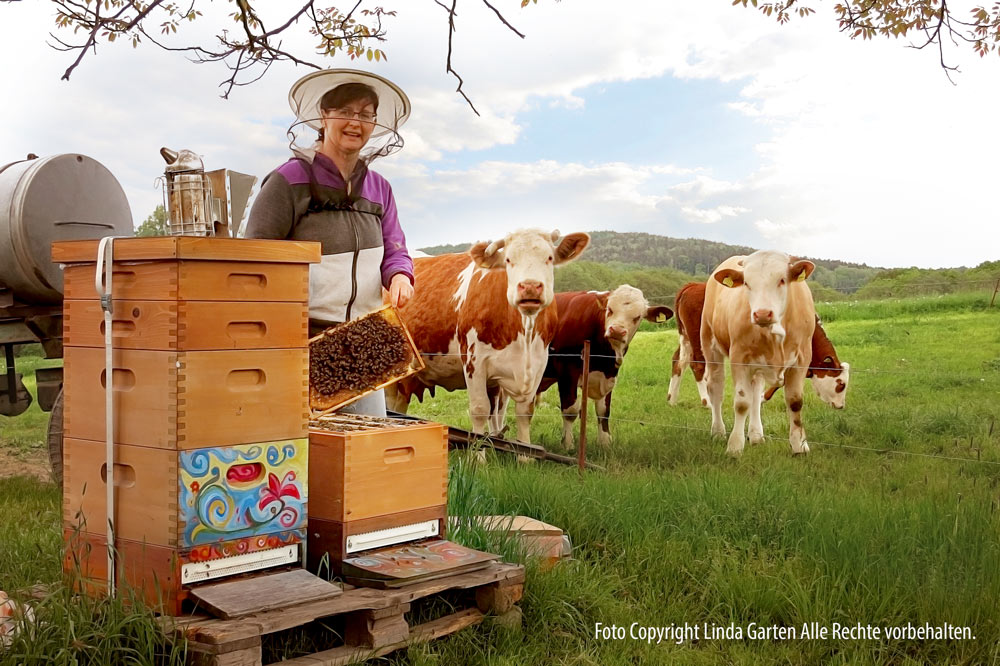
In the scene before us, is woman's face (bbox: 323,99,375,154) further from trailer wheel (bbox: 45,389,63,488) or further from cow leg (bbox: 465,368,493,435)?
trailer wheel (bbox: 45,389,63,488)

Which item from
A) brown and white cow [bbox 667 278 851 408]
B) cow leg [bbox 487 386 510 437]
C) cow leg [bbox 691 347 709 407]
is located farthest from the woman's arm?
cow leg [bbox 691 347 709 407]

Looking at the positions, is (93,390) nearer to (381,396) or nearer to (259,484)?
(259,484)

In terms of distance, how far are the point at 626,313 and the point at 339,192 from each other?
4754 millimetres

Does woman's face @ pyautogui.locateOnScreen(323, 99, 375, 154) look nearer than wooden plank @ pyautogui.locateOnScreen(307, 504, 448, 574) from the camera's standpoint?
No

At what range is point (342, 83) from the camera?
4.12m

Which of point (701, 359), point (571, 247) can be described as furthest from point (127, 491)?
point (701, 359)

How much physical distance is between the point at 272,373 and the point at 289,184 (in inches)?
55.1

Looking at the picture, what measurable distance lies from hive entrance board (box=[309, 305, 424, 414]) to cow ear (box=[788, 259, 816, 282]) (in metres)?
4.63

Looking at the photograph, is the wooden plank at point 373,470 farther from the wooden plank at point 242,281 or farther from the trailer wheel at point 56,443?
the trailer wheel at point 56,443

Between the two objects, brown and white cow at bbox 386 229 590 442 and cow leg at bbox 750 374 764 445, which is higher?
brown and white cow at bbox 386 229 590 442

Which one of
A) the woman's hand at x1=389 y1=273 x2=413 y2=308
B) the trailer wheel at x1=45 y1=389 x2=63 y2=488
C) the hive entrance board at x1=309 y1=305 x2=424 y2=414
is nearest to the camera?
the hive entrance board at x1=309 y1=305 x2=424 y2=414

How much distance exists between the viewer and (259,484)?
304 centimetres

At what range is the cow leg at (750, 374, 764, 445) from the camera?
8.14 meters

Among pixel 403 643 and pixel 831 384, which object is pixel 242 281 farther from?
pixel 831 384
